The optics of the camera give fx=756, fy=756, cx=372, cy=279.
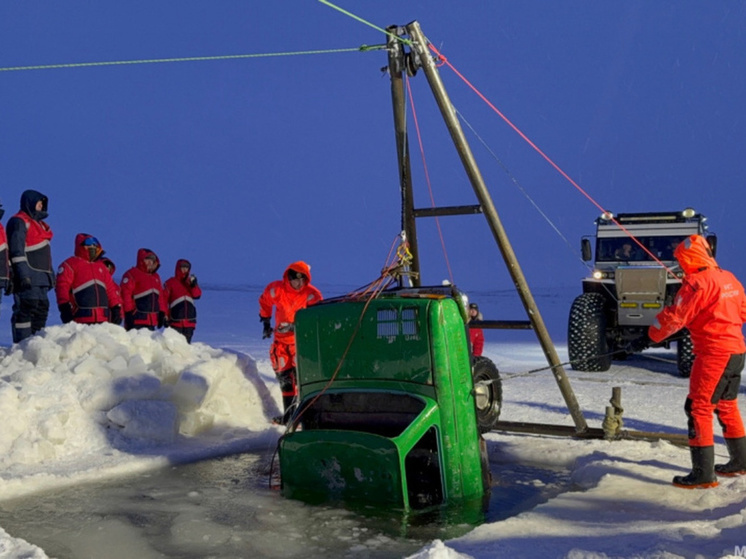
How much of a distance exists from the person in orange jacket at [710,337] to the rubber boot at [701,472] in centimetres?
4

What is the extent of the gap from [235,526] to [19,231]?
565cm

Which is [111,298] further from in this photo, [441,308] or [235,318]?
[235,318]

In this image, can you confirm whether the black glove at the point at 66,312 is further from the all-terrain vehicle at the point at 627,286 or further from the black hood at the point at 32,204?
the all-terrain vehicle at the point at 627,286

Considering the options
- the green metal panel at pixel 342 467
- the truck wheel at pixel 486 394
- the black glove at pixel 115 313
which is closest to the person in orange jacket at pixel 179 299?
the black glove at pixel 115 313

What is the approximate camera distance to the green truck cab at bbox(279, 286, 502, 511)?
457 cm

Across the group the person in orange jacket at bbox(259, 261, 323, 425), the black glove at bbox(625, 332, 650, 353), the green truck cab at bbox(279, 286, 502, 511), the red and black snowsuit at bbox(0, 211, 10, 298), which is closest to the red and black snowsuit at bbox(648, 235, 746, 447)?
the green truck cab at bbox(279, 286, 502, 511)

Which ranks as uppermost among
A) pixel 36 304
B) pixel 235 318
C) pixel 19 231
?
pixel 19 231

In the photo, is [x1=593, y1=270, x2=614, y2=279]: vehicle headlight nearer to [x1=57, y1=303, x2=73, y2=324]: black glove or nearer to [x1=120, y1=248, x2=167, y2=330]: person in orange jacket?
[x1=120, y1=248, x2=167, y2=330]: person in orange jacket

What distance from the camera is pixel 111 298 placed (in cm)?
973

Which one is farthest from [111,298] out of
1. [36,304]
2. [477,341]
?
[477,341]

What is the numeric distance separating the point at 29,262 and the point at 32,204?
668 mm

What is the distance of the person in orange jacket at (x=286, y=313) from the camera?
23.6ft

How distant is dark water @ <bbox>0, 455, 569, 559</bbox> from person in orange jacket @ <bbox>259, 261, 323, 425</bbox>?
1850 millimetres

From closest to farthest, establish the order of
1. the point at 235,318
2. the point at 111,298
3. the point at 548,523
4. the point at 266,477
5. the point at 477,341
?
the point at 548,523 < the point at 266,477 < the point at 111,298 < the point at 477,341 < the point at 235,318
